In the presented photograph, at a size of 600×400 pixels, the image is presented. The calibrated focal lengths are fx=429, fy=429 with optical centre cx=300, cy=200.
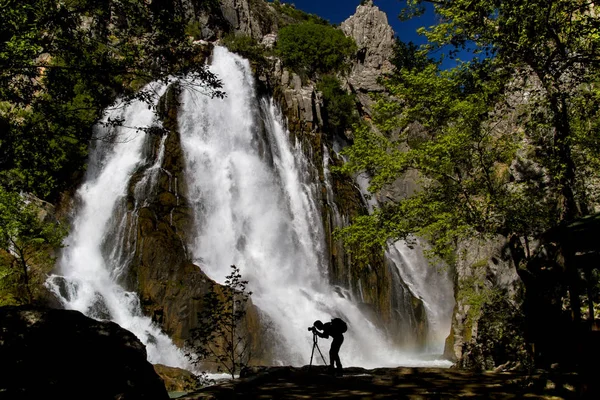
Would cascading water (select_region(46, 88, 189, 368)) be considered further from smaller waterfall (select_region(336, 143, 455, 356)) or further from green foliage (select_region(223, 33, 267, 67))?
smaller waterfall (select_region(336, 143, 455, 356))

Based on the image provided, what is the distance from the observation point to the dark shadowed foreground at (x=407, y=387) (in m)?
4.84

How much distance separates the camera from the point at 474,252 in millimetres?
18453

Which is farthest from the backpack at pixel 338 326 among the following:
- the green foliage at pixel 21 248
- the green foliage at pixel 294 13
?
the green foliage at pixel 294 13

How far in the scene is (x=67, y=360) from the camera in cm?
405

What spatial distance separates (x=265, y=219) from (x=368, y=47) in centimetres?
3241

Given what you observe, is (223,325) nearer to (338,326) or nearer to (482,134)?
(338,326)

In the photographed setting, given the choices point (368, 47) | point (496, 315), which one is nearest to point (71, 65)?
point (496, 315)

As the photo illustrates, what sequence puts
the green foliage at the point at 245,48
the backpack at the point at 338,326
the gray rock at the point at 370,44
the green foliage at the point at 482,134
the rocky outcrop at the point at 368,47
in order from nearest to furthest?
the backpack at the point at 338,326
the green foliage at the point at 482,134
the green foliage at the point at 245,48
the rocky outcrop at the point at 368,47
the gray rock at the point at 370,44

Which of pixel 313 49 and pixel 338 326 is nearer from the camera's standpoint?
pixel 338 326

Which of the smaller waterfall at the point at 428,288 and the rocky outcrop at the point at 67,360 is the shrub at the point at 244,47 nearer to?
the smaller waterfall at the point at 428,288

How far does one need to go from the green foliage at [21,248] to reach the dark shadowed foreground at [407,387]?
1023 centimetres

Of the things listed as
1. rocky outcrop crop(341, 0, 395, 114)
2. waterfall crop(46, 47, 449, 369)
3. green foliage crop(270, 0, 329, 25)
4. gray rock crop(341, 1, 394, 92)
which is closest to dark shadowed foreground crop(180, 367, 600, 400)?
waterfall crop(46, 47, 449, 369)

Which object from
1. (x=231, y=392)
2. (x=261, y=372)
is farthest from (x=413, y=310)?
(x=231, y=392)

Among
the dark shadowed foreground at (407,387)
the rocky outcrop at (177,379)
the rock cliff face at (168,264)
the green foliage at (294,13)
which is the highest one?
the green foliage at (294,13)
